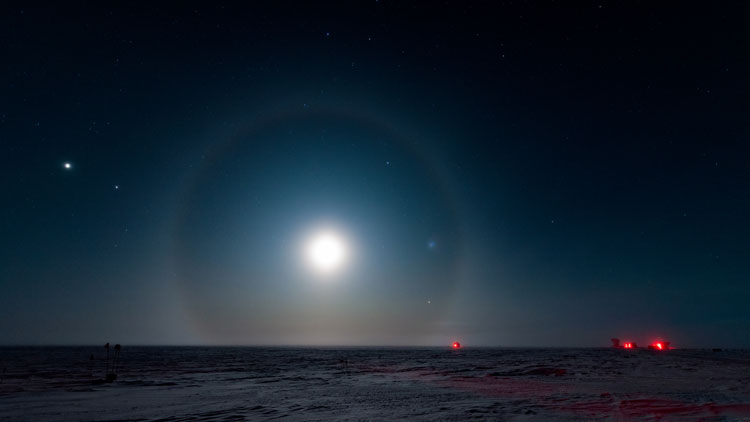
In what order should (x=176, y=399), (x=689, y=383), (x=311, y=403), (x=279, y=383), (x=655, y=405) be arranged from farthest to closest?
(x=279, y=383)
(x=689, y=383)
(x=176, y=399)
(x=311, y=403)
(x=655, y=405)

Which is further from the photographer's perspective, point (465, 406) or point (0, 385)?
point (0, 385)

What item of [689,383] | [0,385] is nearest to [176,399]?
[0,385]

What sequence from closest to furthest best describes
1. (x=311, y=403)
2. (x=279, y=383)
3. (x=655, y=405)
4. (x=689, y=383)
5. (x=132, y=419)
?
(x=132, y=419) < (x=655, y=405) < (x=311, y=403) < (x=689, y=383) < (x=279, y=383)

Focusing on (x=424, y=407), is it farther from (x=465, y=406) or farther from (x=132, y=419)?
(x=132, y=419)

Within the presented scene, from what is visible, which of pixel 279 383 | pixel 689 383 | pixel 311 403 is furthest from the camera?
pixel 279 383

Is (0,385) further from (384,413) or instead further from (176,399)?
(384,413)

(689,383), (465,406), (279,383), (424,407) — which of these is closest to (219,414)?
(424,407)

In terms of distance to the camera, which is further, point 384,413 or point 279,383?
point 279,383

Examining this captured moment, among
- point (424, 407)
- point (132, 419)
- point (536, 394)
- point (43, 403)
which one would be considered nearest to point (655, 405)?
point (536, 394)

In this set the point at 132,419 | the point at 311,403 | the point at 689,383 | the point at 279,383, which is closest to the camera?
the point at 132,419
